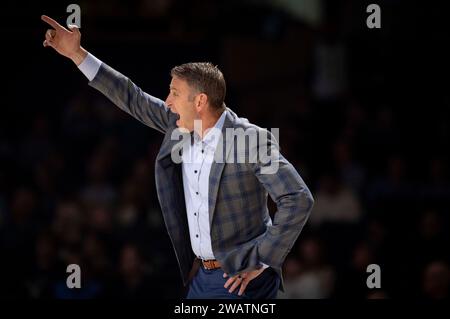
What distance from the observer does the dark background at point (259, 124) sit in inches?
189

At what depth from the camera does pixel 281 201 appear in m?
2.61

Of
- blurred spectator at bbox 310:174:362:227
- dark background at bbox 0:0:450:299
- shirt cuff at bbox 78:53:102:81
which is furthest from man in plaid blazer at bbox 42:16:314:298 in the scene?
blurred spectator at bbox 310:174:362:227

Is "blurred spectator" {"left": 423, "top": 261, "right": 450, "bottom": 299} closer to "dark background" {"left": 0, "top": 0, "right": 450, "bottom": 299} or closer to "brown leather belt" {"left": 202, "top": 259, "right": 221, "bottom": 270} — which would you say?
"dark background" {"left": 0, "top": 0, "right": 450, "bottom": 299}

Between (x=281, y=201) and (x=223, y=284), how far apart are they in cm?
35

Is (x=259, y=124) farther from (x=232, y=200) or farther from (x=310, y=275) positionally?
(x=232, y=200)

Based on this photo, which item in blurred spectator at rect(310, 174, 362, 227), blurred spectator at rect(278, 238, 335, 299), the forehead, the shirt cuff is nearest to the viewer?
the forehead

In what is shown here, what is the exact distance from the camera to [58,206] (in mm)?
5445

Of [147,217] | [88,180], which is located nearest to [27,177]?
[88,180]

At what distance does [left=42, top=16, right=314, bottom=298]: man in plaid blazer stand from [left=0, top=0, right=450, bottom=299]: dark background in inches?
69.3

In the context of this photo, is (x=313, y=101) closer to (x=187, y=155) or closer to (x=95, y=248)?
(x=95, y=248)

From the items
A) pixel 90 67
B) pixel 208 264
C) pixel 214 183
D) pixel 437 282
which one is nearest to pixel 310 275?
pixel 437 282

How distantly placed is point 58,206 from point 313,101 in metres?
2.29

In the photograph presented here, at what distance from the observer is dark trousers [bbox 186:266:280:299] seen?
2.75m

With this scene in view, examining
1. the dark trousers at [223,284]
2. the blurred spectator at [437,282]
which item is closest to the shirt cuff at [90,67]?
the dark trousers at [223,284]
